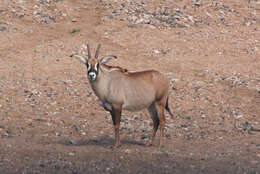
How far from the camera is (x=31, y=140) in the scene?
39.3 feet

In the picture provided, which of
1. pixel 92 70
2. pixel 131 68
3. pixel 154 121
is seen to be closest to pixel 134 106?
pixel 154 121

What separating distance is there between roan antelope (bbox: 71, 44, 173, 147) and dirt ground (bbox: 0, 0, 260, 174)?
88 centimetres

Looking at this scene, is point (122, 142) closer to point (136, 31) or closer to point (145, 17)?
point (136, 31)

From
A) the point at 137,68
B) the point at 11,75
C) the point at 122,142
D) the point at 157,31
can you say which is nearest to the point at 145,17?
the point at 157,31

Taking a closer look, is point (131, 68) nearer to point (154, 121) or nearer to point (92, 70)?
point (154, 121)

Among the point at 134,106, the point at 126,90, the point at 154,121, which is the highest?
the point at 126,90

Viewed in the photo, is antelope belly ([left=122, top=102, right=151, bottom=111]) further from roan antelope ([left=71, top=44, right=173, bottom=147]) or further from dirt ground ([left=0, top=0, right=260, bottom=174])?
dirt ground ([left=0, top=0, right=260, bottom=174])

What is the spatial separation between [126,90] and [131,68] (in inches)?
288

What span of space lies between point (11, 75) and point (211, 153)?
9.50 metres

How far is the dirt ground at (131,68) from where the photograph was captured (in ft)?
33.0

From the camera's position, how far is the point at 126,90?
11.1 m

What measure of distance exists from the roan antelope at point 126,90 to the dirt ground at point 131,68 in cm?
88

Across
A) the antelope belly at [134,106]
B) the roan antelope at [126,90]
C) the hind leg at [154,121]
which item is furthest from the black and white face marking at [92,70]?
the hind leg at [154,121]

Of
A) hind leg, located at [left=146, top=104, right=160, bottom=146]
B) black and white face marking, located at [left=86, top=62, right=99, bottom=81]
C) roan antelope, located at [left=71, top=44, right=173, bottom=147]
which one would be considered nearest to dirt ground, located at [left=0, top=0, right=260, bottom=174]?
hind leg, located at [left=146, top=104, right=160, bottom=146]
